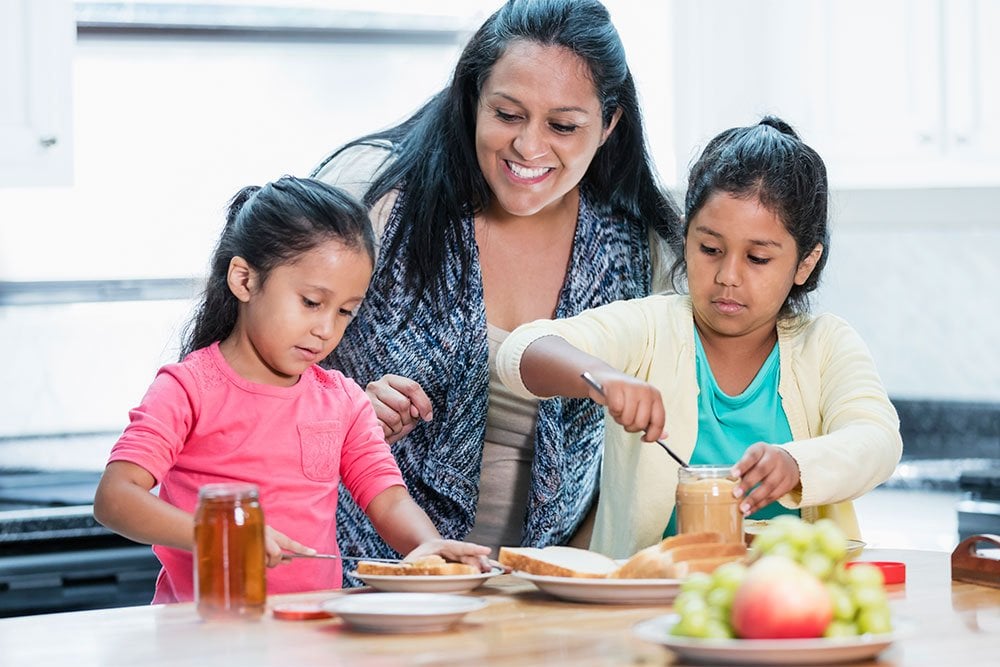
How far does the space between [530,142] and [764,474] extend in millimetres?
699

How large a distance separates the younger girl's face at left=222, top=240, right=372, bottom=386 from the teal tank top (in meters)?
0.51

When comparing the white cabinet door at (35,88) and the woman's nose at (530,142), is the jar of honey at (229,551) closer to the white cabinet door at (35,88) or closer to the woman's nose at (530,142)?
the woman's nose at (530,142)

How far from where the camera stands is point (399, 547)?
6.40ft

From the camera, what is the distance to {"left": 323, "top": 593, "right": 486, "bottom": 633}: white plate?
1447 mm

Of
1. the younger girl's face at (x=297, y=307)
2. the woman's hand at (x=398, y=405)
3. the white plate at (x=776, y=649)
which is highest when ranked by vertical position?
the younger girl's face at (x=297, y=307)

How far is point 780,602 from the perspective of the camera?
1210 millimetres

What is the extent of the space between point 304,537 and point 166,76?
7.65 ft

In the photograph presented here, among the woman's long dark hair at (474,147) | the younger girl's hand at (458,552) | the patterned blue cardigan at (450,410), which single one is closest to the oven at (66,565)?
the patterned blue cardigan at (450,410)

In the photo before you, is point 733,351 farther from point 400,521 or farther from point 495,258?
point 400,521

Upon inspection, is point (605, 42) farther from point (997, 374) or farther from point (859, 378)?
point (997, 374)

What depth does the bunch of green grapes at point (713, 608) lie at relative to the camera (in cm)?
125

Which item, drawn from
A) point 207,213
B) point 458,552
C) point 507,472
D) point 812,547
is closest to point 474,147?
point 507,472

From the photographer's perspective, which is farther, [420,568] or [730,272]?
[730,272]

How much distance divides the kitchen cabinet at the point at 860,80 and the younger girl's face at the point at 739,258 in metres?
1.37
